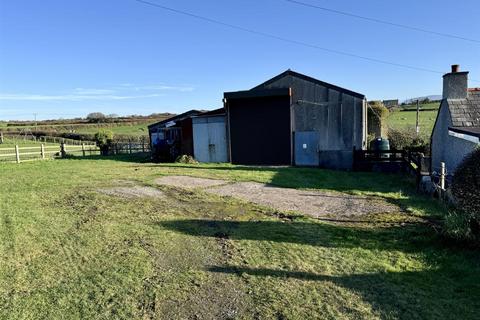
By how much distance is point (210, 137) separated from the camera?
20594 millimetres

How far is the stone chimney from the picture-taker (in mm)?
11797

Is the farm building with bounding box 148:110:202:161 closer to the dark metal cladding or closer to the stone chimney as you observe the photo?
the dark metal cladding

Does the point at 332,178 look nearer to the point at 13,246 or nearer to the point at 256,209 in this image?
the point at 256,209

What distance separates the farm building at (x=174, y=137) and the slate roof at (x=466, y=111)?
13.6 metres

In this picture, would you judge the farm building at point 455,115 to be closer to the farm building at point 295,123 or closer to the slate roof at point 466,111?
the slate roof at point 466,111

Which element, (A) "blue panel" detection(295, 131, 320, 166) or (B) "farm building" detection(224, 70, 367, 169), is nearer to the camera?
(B) "farm building" detection(224, 70, 367, 169)

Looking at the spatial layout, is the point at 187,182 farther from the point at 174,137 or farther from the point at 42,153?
the point at 42,153

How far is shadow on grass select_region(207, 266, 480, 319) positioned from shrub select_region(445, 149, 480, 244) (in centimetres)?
116

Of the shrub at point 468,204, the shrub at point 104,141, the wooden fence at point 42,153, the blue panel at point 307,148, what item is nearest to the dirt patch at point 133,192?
Answer: the shrub at point 468,204

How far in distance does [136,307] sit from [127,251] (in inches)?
70.7

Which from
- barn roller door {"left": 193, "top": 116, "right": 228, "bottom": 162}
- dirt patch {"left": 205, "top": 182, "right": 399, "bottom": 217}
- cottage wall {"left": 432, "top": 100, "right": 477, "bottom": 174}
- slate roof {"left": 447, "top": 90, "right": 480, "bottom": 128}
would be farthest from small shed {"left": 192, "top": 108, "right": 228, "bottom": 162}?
slate roof {"left": 447, "top": 90, "right": 480, "bottom": 128}

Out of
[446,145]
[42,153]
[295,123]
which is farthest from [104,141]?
[446,145]

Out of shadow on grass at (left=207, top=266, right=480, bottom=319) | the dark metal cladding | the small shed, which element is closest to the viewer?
shadow on grass at (left=207, top=266, right=480, bottom=319)

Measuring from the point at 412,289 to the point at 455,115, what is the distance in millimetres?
9036
